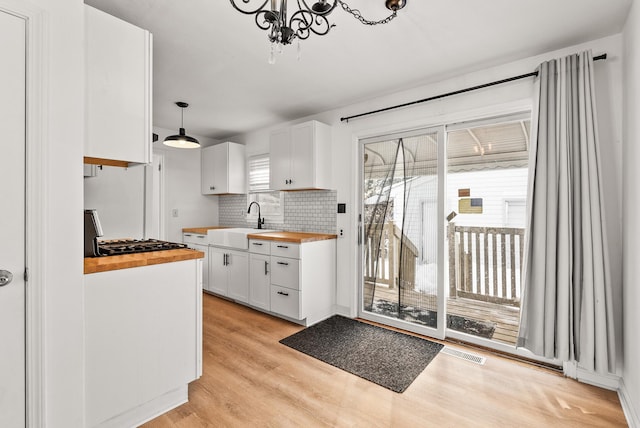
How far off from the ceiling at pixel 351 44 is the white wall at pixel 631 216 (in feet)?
0.95

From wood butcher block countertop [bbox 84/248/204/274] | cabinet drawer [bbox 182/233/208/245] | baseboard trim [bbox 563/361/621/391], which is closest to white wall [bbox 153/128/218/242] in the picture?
cabinet drawer [bbox 182/233/208/245]

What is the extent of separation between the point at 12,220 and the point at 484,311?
3445mm

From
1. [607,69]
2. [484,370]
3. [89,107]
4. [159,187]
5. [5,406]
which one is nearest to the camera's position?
[5,406]

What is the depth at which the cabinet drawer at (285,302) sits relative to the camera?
125 inches

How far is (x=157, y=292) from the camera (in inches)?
70.2

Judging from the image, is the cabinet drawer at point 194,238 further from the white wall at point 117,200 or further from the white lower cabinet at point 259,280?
the white lower cabinet at point 259,280

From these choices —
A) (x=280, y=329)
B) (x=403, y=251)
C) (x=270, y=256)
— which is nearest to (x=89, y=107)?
(x=270, y=256)

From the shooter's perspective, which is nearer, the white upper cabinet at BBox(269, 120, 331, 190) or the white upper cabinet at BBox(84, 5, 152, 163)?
the white upper cabinet at BBox(84, 5, 152, 163)

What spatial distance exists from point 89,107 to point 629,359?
11.2ft

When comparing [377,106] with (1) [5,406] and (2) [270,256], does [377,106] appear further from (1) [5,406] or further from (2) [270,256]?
(1) [5,406]

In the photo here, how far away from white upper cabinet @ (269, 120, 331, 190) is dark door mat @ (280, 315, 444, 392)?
5.15ft

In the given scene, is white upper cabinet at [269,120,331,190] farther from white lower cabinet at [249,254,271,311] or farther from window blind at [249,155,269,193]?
white lower cabinet at [249,254,271,311]

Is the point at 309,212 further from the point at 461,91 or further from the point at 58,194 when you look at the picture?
the point at 58,194

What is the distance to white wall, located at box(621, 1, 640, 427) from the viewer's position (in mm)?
1712
